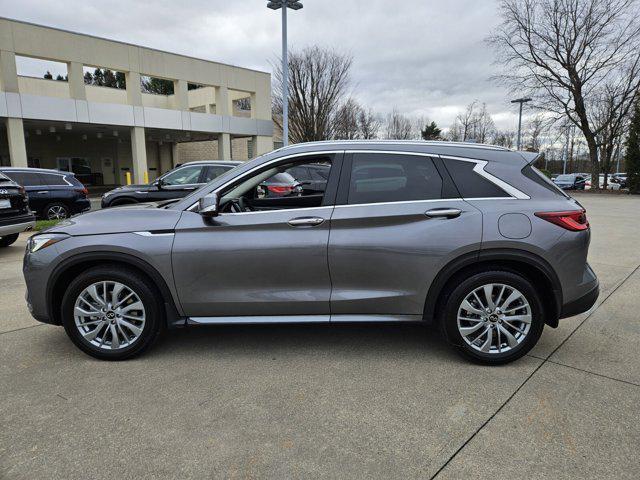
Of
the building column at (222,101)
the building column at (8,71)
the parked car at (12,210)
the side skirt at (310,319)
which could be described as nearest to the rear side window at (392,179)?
the side skirt at (310,319)

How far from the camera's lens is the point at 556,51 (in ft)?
94.1

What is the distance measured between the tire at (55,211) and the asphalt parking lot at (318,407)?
8995mm

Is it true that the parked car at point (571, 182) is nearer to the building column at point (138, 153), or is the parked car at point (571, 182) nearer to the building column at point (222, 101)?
the building column at point (222, 101)

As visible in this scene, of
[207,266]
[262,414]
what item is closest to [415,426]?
[262,414]

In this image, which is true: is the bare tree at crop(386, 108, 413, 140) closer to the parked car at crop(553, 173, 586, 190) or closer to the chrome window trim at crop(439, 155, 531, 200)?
the parked car at crop(553, 173, 586, 190)

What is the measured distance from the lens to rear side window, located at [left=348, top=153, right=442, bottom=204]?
357cm

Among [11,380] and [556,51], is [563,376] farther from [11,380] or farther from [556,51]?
[556,51]

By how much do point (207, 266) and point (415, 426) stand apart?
1.88m

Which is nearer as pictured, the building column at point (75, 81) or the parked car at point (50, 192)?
the parked car at point (50, 192)

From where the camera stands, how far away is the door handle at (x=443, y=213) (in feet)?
11.4

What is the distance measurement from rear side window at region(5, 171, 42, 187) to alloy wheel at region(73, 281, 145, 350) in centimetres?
1012

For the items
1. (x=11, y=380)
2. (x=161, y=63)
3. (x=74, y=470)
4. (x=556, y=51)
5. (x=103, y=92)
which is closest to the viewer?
(x=74, y=470)

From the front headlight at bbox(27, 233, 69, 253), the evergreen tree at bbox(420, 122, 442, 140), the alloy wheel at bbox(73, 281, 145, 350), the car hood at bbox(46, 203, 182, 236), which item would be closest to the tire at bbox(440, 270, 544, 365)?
the car hood at bbox(46, 203, 182, 236)

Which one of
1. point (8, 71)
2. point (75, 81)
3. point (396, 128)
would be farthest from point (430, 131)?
point (8, 71)
